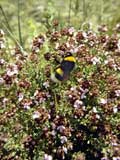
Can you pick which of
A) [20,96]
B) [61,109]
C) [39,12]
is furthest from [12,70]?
[39,12]

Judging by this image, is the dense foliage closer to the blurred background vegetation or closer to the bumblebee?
the bumblebee

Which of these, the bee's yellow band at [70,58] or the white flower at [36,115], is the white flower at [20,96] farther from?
the bee's yellow band at [70,58]

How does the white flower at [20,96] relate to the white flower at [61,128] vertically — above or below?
above

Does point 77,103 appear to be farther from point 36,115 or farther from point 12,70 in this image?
point 12,70

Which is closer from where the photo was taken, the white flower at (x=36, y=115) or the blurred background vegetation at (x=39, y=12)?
the white flower at (x=36, y=115)

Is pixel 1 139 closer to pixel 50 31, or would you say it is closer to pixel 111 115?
pixel 111 115

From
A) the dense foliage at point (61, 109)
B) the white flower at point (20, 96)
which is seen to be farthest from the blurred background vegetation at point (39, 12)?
the white flower at point (20, 96)

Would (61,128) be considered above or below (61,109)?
below
